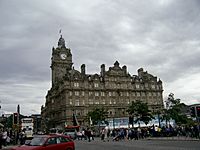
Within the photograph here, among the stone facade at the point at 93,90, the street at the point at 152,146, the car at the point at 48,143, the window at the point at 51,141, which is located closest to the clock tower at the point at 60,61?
the stone facade at the point at 93,90

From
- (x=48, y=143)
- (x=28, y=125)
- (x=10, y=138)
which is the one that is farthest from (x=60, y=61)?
(x=48, y=143)

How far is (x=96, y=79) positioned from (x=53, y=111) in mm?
24518

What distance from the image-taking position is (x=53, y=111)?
114188 mm

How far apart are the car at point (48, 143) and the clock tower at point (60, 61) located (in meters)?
97.8

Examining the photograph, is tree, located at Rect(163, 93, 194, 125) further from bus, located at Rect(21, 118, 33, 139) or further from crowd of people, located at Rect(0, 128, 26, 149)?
crowd of people, located at Rect(0, 128, 26, 149)

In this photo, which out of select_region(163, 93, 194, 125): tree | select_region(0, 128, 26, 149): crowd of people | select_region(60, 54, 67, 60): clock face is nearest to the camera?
select_region(0, 128, 26, 149): crowd of people

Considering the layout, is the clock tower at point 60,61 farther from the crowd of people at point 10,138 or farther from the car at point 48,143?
the car at point 48,143

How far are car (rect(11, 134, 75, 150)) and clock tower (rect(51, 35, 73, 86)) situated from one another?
97.8 m

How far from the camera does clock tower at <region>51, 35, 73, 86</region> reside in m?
115

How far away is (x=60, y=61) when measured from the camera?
11500 centimetres

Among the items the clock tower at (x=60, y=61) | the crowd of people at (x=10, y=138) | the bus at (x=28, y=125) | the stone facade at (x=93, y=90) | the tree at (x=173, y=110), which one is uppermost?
the clock tower at (x=60, y=61)

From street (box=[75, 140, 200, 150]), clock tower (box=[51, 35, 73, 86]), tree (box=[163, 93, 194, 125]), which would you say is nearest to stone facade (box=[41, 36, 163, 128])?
clock tower (box=[51, 35, 73, 86])

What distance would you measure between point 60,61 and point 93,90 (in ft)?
72.9

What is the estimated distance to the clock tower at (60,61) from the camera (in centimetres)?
11488
